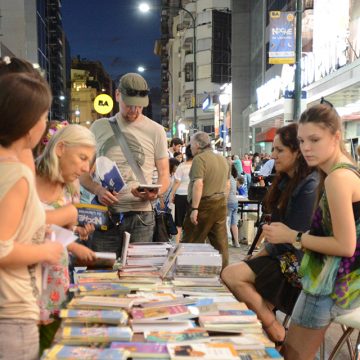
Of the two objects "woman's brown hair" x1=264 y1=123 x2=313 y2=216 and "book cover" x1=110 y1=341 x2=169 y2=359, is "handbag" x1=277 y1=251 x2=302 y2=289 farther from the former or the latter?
"book cover" x1=110 y1=341 x2=169 y2=359

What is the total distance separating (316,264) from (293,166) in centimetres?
114

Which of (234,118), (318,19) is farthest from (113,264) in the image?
(234,118)

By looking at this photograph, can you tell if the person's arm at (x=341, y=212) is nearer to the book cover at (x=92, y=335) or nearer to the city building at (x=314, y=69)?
the book cover at (x=92, y=335)

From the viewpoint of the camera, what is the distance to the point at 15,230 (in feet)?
6.03

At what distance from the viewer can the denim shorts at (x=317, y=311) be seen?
2744 mm

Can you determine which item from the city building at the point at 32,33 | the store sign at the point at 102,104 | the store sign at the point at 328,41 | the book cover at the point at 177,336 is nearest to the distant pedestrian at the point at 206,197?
the book cover at the point at 177,336

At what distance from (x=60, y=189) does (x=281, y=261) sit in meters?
1.77

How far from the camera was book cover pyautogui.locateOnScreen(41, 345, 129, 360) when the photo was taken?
187 centimetres

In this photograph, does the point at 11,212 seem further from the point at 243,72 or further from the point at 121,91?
the point at 243,72

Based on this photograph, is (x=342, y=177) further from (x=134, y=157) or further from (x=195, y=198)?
(x=195, y=198)

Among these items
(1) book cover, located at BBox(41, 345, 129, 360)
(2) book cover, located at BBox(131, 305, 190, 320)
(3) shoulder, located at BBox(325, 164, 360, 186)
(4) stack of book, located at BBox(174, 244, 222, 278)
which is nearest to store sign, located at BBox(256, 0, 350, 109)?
(4) stack of book, located at BBox(174, 244, 222, 278)

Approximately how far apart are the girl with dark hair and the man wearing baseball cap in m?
0.83

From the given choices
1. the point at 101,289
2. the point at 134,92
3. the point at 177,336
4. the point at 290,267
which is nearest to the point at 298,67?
the point at 134,92

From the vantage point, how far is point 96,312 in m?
2.33
